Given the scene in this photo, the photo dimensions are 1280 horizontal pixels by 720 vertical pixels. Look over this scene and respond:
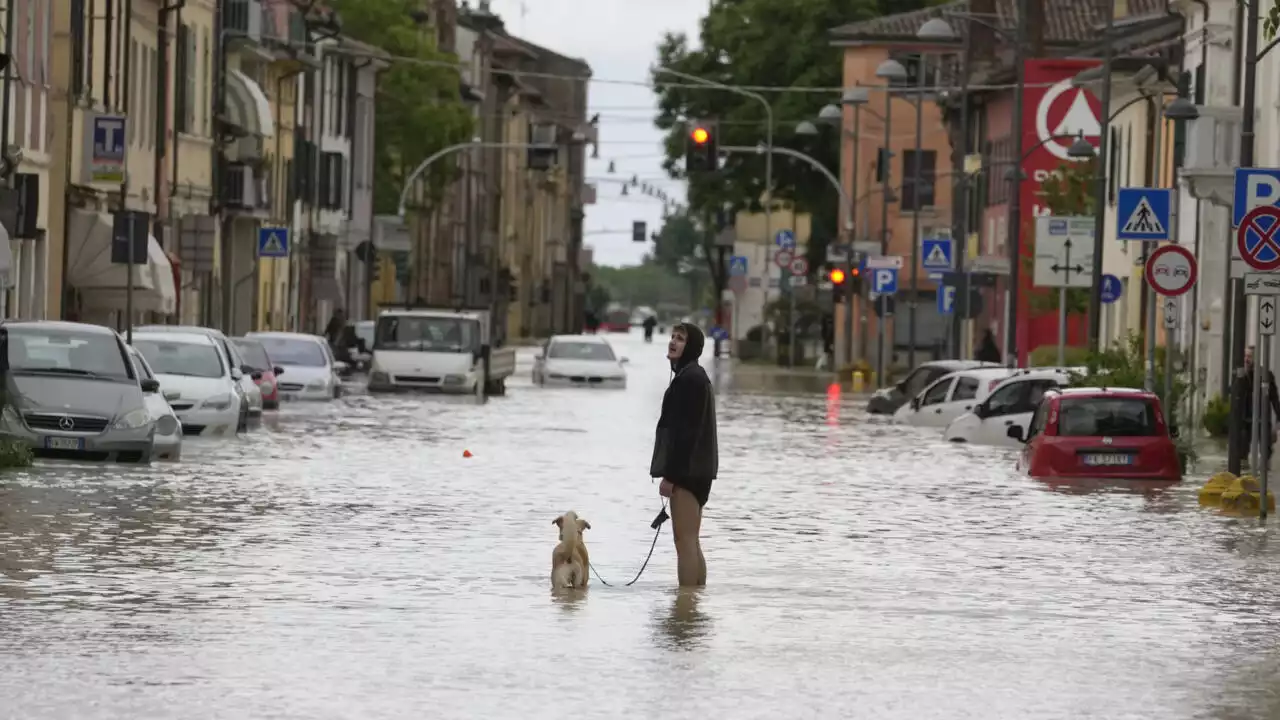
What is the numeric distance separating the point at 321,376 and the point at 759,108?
2222 inches

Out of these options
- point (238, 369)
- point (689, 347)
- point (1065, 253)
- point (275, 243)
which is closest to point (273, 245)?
point (275, 243)

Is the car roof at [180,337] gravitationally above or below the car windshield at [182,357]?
above

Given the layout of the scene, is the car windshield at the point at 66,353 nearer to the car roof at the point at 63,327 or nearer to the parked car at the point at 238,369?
the car roof at the point at 63,327

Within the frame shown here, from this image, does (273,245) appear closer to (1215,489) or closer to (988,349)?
(988,349)

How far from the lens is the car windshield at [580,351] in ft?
244

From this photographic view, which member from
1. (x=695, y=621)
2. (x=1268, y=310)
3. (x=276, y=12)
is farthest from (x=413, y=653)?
(x=276, y=12)

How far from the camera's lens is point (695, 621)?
17266 millimetres

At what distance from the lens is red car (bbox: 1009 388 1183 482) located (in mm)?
34812

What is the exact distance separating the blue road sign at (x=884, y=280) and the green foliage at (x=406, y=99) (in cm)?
2438

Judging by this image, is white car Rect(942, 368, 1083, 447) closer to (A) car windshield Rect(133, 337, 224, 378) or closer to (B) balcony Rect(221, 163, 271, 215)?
(A) car windshield Rect(133, 337, 224, 378)

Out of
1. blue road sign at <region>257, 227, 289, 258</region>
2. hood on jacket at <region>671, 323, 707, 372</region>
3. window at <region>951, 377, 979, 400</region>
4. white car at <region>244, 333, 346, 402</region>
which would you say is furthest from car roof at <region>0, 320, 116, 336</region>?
blue road sign at <region>257, 227, 289, 258</region>

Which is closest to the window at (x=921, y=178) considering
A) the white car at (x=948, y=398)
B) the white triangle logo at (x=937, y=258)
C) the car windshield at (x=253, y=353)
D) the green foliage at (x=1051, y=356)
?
the white triangle logo at (x=937, y=258)

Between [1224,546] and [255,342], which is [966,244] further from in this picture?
[1224,546]

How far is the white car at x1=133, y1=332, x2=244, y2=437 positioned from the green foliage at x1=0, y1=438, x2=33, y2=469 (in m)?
8.43
